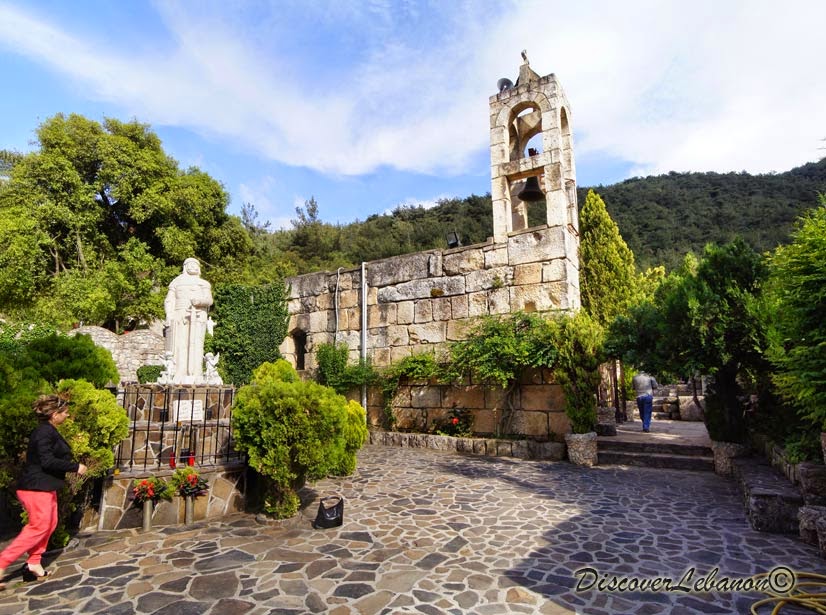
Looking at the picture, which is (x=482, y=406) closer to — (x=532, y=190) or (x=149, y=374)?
(x=532, y=190)

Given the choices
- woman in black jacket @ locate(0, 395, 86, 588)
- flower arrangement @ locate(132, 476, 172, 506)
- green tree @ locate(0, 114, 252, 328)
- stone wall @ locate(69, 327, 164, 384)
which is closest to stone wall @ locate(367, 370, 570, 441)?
flower arrangement @ locate(132, 476, 172, 506)

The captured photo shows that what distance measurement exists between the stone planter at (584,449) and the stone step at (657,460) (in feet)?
1.02

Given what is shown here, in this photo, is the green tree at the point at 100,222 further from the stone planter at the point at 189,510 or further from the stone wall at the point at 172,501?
the stone planter at the point at 189,510

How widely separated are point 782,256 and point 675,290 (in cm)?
235

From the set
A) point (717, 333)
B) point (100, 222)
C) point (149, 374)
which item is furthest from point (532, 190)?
point (100, 222)

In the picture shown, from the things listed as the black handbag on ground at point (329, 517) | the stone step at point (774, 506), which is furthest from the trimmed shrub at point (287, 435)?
the stone step at point (774, 506)

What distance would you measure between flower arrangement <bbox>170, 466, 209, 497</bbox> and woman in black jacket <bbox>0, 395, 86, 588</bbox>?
50.2 inches

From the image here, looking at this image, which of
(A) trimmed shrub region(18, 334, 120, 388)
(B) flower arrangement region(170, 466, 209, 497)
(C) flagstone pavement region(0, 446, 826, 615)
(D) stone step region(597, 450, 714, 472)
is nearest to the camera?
(C) flagstone pavement region(0, 446, 826, 615)

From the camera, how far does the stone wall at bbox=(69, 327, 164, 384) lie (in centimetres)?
1645

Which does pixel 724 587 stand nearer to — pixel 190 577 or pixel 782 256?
pixel 782 256

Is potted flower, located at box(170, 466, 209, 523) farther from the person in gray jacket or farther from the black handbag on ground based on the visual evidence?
the person in gray jacket

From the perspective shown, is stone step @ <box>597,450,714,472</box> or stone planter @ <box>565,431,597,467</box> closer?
stone step @ <box>597,450,714,472</box>

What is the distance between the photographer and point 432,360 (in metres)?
9.65

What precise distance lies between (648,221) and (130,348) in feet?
123
